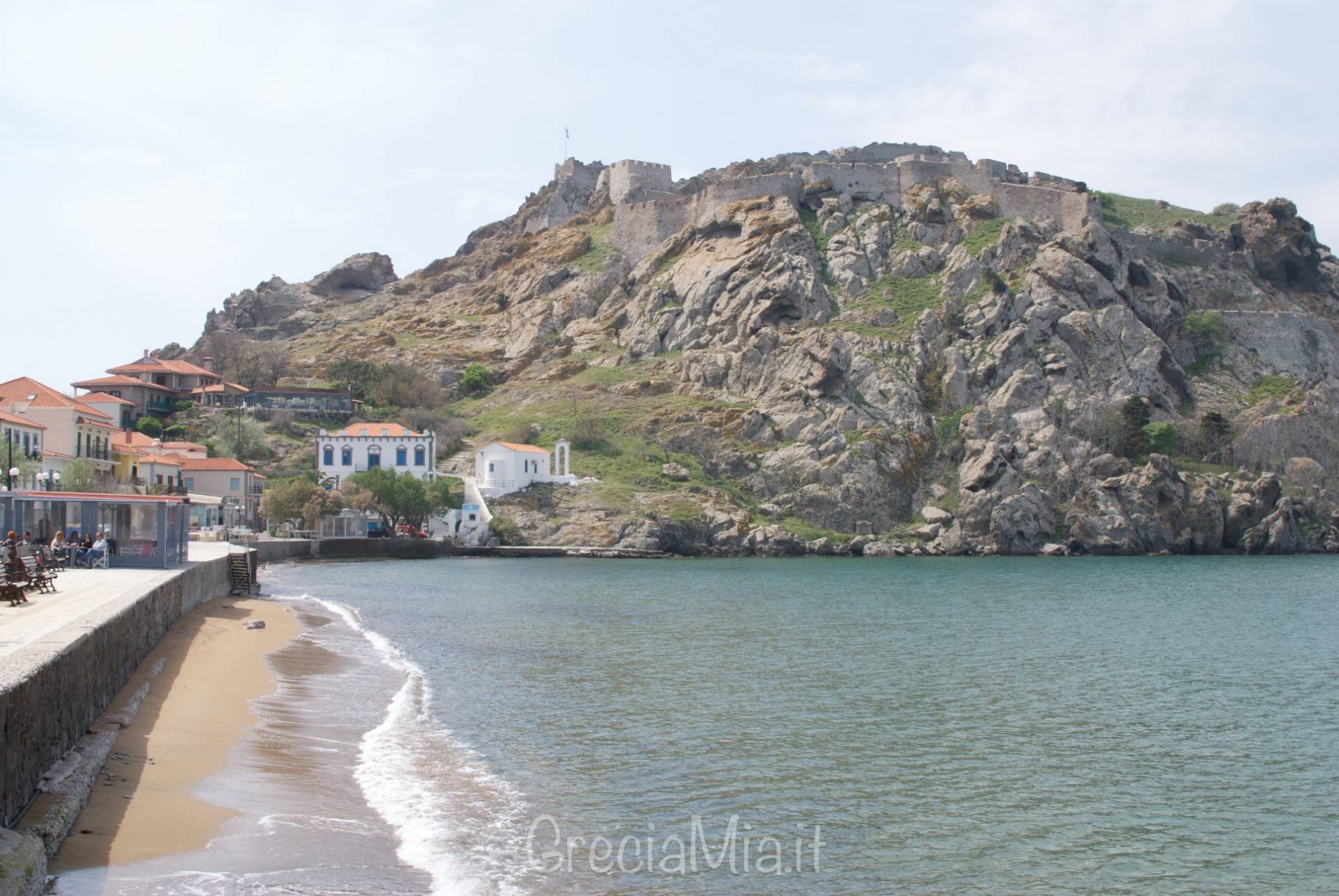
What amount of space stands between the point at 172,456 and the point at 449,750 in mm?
57629

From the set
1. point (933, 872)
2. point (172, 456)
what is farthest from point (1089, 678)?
point (172, 456)

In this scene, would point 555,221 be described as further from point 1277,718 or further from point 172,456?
point 1277,718

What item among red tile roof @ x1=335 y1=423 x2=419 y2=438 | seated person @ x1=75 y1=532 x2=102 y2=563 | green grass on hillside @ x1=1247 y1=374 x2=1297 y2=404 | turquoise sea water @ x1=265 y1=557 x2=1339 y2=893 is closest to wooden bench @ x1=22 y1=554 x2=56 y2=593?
seated person @ x1=75 y1=532 x2=102 y2=563

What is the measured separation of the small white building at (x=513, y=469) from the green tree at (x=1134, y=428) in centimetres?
3384

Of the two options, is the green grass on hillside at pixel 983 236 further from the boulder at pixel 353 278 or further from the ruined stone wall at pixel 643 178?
the boulder at pixel 353 278

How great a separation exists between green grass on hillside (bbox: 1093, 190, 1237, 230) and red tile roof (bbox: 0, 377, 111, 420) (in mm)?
73471

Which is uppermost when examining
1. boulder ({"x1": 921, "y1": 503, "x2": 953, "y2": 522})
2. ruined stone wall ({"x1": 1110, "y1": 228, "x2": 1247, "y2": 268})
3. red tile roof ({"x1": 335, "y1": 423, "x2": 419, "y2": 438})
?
ruined stone wall ({"x1": 1110, "y1": 228, "x2": 1247, "y2": 268})

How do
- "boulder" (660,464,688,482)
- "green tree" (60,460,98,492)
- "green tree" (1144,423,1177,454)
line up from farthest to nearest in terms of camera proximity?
1. "boulder" (660,464,688,482)
2. "green tree" (1144,423,1177,454)
3. "green tree" (60,460,98,492)

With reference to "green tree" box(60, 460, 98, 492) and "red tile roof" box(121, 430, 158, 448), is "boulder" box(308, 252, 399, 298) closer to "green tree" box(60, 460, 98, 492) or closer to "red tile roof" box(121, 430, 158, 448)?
"red tile roof" box(121, 430, 158, 448)

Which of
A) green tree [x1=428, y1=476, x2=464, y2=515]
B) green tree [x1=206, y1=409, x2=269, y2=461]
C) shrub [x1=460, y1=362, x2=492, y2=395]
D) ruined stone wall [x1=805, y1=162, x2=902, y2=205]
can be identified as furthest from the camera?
ruined stone wall [x1=805, y1=162, x2=902, y2=205]

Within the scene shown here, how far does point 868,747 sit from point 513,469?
55548 mm

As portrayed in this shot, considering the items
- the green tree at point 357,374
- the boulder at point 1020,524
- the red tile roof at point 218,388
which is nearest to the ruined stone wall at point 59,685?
the boulder at point 1020,524

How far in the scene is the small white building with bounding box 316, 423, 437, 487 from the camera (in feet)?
244

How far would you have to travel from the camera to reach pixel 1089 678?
23.1 metres
